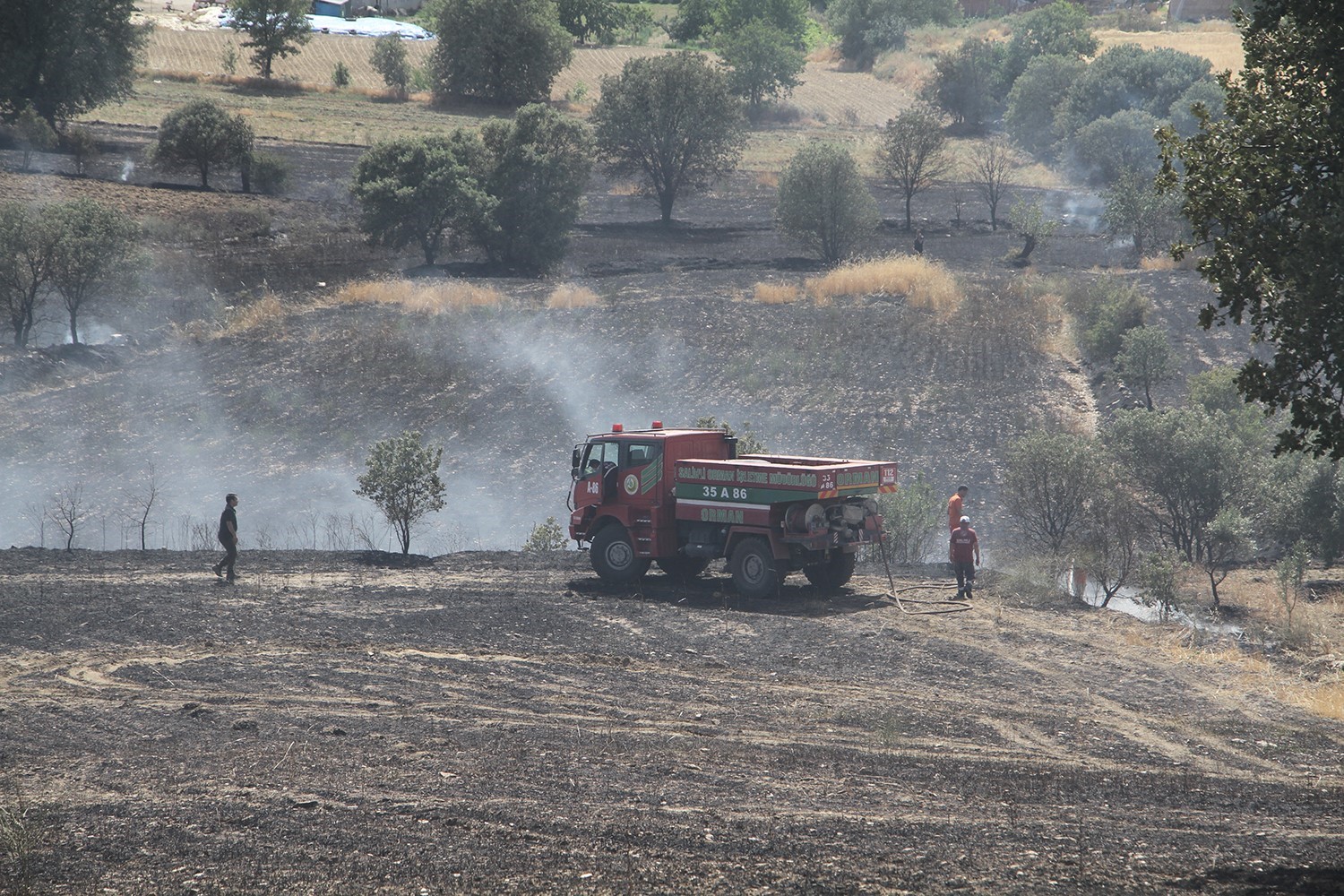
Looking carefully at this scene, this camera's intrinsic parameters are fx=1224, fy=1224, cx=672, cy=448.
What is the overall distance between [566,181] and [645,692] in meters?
38.9

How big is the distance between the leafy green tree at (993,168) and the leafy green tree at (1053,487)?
36974mm

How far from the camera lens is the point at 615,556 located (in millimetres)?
20391

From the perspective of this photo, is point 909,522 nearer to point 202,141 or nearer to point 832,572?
point 832,572

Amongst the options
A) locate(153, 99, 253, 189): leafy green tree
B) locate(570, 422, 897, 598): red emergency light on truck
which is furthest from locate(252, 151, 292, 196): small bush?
locate(570, 422, 897, 598): red emergency light on truck

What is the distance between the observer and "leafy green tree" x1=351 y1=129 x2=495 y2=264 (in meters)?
47.1

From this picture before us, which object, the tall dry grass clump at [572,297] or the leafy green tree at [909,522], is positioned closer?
the leafy green tree at [909,522]

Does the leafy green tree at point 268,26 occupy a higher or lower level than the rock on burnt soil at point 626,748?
higher

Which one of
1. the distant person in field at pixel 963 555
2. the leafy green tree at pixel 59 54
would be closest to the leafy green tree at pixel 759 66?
the leafy green tree at pixel 59 54

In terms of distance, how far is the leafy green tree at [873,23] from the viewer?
108 meters

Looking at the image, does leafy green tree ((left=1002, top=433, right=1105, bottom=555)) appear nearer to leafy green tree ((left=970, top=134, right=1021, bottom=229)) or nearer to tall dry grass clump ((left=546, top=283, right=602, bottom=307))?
tall dry grass clump ((left=546, top=283, right=602, bottom=307))

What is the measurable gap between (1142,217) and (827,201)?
1311cm

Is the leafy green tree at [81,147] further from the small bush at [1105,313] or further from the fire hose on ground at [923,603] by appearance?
the fire hose on ground at [923,603]

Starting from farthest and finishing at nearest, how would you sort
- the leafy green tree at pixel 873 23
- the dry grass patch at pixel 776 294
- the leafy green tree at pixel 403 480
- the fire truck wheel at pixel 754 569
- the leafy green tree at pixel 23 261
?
1. the leafy green tree at pixel 873 23
2. the dry grass patch at pixel 776 294
3. the leafy green tree at pixel 23 261
4. the leafy green tree at pixel 403 480
5. the fire truck wheel at pixel 754 569

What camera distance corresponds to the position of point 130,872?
8.23 meters
